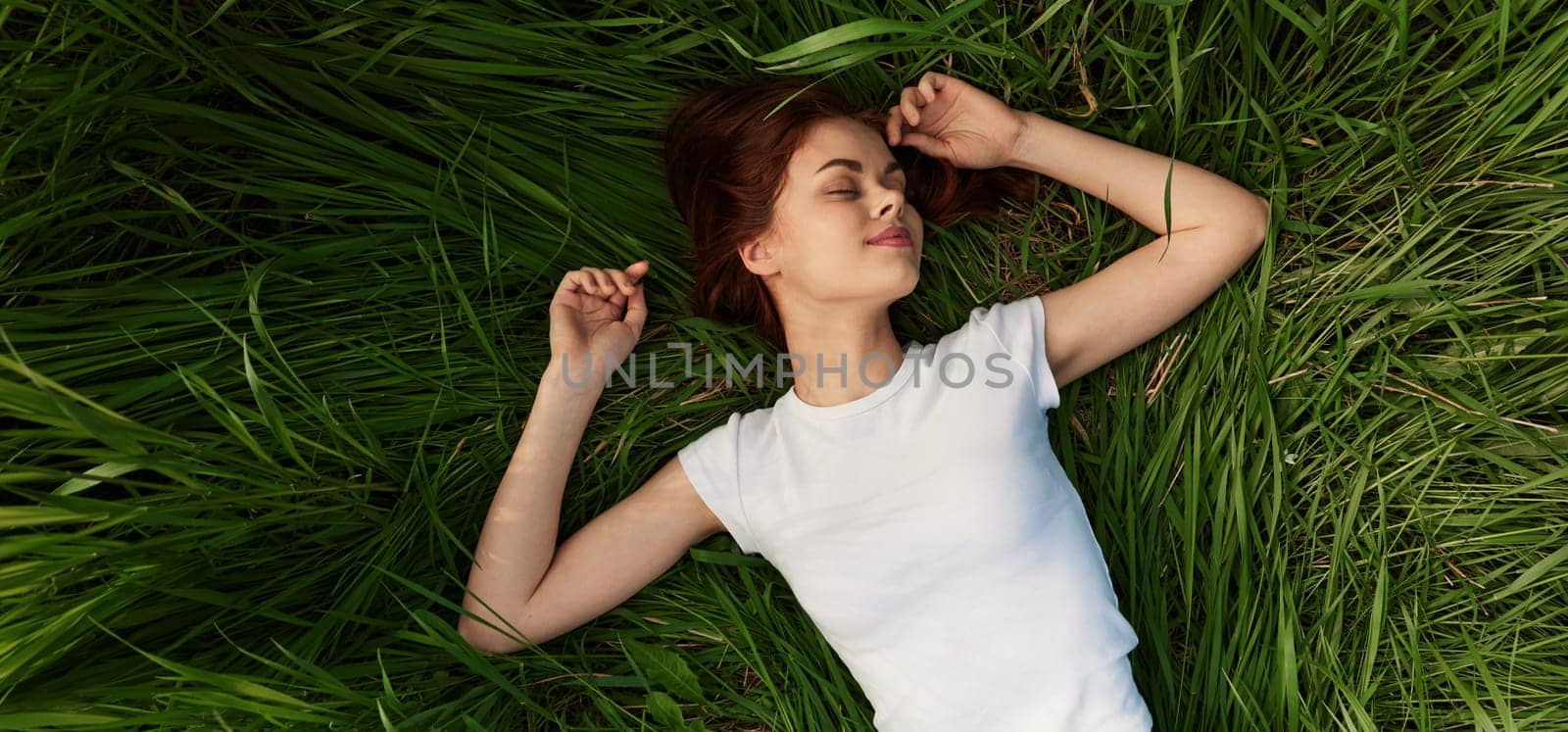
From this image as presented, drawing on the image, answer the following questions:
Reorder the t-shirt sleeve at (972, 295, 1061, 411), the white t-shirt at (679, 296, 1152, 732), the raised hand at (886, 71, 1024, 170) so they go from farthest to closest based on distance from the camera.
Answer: the raised hand at (886, 71, 1024, 170) < the t-shirt sleeve at (972, 295, 1061, 411) < the white t-shirt at (679, 296, 1152, 732)

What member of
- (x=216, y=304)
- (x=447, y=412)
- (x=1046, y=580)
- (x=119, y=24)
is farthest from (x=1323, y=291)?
(x=119, y=24)

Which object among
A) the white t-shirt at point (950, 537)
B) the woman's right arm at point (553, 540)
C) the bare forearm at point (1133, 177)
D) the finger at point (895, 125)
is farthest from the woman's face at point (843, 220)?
the woman's right arm at point (553, 540)

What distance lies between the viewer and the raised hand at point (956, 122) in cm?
212

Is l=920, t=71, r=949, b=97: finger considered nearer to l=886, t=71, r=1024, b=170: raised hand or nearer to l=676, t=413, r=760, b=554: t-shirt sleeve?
l=886, t=71, r=1024, b=170: raised hand

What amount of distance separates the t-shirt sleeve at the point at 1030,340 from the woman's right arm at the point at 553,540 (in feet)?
2.58

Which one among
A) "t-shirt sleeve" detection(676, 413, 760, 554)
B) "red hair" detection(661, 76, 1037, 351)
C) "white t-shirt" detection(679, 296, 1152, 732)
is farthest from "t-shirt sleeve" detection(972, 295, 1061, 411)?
"t-shirt sleeve" detection(676, 413, 760, 554)

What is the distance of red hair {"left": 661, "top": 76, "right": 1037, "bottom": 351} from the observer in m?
2.04

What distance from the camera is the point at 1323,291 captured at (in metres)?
2.13

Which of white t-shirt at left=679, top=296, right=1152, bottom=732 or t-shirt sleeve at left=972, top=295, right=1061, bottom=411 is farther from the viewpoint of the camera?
t-shirt sleeve at left=972, top=295, right=1061, bottom=411

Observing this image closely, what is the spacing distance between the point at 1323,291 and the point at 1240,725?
1028 mm

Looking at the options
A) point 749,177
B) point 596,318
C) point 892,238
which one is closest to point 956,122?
point 892,238

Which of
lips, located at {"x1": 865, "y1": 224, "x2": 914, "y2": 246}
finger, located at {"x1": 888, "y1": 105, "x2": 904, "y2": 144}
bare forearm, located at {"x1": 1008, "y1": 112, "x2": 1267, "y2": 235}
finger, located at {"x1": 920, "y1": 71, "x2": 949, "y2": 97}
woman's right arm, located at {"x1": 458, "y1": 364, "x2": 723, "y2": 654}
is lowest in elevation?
woman's right arm, located at {"x1": 458, "y1": 364, "x2": 723, "y2": 654}

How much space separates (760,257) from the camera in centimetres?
208

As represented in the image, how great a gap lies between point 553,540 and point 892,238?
3.40 feet
